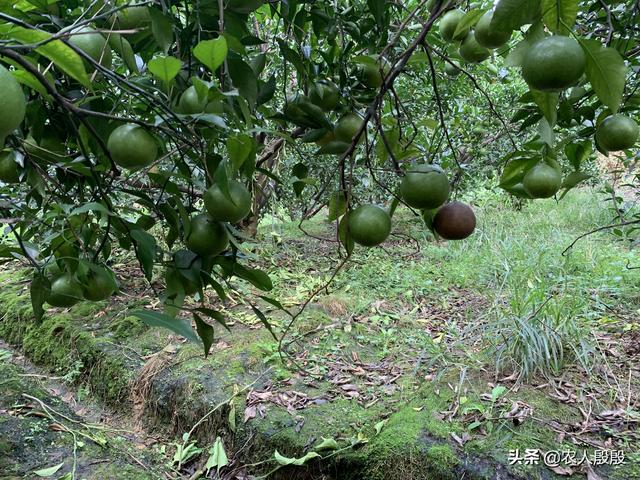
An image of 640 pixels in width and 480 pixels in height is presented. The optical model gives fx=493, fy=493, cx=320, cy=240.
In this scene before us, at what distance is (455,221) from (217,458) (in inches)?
63.9

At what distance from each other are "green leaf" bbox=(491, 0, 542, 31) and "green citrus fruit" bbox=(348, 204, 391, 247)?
1.10 feet

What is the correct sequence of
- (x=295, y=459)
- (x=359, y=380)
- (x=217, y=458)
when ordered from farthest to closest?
(x=359, y=380) → (x=217, y=458) → (x=295, y=459)

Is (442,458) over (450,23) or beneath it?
beneath

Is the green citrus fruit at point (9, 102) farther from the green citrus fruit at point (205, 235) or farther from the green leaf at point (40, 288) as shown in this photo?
the green leaf at point (40, 288)

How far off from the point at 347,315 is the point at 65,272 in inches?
86.1

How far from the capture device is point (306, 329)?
2.72m

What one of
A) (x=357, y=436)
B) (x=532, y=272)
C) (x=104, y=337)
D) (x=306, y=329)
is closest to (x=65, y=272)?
(x=357, y=436)

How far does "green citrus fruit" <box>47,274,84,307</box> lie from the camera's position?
794 millimetres

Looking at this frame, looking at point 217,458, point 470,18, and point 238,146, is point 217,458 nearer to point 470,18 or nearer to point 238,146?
point 238,146

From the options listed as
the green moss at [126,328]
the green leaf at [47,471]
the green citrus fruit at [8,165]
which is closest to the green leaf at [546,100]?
the green citrus fruit at [8,165]

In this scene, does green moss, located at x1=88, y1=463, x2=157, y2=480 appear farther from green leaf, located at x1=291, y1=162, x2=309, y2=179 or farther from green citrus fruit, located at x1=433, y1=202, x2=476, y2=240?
green citrus fruit, located at x1=433, y1=202, x2=476, y2=240

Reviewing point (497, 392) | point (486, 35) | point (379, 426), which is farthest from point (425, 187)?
point (497, 392)

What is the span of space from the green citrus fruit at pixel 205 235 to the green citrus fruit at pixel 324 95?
32cm

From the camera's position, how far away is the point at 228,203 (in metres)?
0.64
